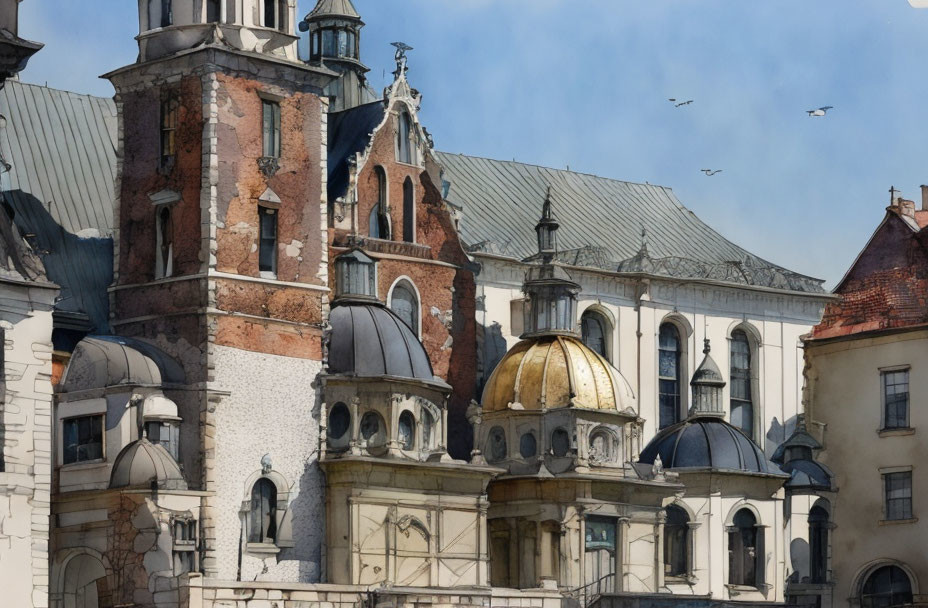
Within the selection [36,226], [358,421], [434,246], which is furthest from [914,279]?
[36,226]

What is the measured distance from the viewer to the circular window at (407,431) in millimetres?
76062

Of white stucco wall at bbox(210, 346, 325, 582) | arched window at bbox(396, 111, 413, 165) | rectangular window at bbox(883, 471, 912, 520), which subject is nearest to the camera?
white stucco wall at bbox(210, 346, 325, 582)

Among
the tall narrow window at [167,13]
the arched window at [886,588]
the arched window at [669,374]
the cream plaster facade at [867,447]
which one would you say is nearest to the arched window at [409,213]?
the tall narrow window at [167,13]

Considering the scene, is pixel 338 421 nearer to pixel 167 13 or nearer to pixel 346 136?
pixel 346 136

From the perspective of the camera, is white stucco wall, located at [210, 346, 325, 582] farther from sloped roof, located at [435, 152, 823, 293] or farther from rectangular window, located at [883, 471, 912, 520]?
rectangular window, located at [883, 471, 912, 520]

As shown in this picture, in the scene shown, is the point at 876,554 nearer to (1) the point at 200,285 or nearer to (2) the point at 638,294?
(2) the point at 638,294

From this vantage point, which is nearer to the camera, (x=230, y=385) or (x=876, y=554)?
(x=230, y=385)

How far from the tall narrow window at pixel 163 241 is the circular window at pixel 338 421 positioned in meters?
6.24

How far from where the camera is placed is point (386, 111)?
81375 millimetres

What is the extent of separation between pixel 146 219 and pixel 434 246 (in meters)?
11.2

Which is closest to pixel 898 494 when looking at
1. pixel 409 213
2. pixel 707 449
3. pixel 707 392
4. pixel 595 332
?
pixel 707 392

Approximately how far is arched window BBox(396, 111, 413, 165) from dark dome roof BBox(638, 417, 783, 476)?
1290cm

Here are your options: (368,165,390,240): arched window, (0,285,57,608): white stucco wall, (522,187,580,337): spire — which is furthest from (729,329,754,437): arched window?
(0,285,57,608): white stucco wall

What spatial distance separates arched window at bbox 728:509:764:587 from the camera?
85500mm
